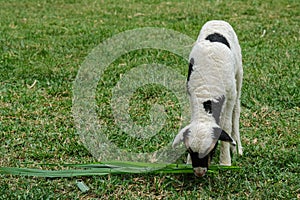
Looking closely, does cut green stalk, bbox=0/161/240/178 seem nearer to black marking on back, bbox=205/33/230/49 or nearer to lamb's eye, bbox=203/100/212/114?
lamb's eye, bbox=203/100/212/114

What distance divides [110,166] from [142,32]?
4984 millimetres

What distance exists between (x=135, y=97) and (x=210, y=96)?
92.0 inches

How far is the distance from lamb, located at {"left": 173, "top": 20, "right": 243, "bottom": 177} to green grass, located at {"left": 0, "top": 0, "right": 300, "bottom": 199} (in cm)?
45

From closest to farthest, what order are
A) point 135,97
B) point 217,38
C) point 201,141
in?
point 201,141, point 217,38, point 135,97

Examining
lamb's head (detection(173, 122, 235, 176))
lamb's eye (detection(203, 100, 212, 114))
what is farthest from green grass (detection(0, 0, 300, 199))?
lamb's eye (detection(203, 100, 212, 114))

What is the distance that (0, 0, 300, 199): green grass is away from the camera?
15.0 feet

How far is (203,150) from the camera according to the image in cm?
407

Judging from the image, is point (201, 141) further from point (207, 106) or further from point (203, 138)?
point (207, 106)

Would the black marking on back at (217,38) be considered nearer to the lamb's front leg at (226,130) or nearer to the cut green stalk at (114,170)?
the lamb's front leg at (226,130)

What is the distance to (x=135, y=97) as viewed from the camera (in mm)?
6613

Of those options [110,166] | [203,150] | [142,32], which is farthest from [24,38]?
[203,150]

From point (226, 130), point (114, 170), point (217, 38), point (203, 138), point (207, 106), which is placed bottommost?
point (114, 170)

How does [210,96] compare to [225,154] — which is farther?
[225,154]

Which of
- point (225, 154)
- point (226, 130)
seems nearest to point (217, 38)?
point (226, 130)
